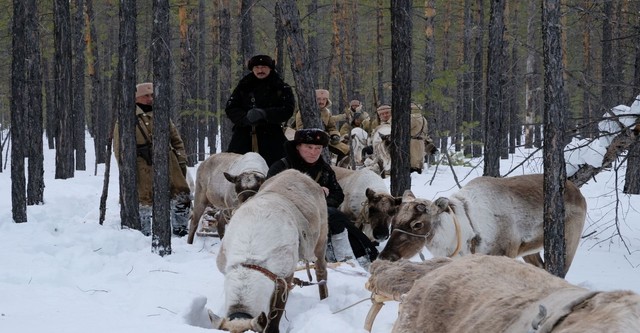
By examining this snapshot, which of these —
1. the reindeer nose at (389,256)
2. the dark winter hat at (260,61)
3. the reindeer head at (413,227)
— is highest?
the dark winter hat at (260,61)

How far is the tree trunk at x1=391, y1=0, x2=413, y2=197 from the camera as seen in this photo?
8633 mm

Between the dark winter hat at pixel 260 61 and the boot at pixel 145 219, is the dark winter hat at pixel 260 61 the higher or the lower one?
the higher one

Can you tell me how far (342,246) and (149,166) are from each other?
3993 millimetres

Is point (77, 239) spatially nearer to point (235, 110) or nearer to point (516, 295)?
point (235, 110)

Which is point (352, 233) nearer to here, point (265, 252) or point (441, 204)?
point (441, 204)

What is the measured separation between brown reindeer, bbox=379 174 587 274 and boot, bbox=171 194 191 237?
4746 millimetres

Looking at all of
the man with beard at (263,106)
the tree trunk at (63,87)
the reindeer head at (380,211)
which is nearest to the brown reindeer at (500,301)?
the reindeer head at (380,211)

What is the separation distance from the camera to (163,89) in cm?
783

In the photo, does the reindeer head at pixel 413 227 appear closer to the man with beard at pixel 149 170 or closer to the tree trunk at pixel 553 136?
the tree trunk at pixel 553 136

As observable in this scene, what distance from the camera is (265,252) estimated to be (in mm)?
4863

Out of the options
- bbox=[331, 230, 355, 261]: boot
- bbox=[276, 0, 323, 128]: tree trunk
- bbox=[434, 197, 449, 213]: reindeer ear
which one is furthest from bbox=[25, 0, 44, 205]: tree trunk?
bbox=[434, 197, 449, 213]: reindeer ear

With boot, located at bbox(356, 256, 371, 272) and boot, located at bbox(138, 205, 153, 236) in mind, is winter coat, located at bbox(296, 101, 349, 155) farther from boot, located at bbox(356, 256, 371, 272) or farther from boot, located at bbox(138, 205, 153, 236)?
boot, located at bbox(356, 256, 371, 272)

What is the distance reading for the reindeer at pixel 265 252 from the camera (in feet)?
14.7

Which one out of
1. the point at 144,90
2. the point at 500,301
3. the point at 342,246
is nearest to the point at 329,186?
the point at 342,246
